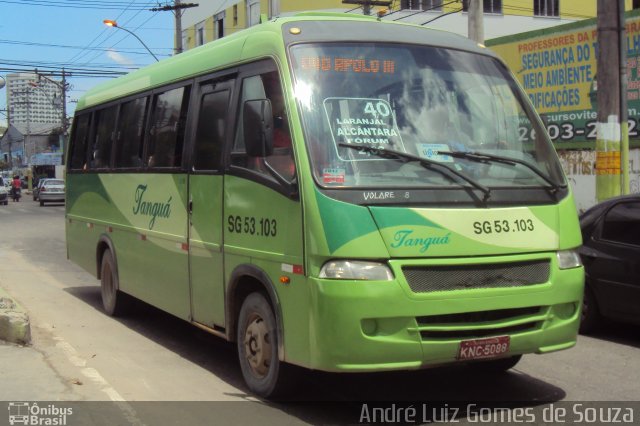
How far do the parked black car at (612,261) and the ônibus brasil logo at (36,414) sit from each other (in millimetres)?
5335

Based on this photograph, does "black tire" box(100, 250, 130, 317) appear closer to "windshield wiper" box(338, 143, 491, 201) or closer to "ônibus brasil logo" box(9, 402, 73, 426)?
"ônibus brasil logo" box(9, 402, 73, 426)

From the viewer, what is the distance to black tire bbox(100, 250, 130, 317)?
375 inches

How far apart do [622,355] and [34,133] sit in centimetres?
10050

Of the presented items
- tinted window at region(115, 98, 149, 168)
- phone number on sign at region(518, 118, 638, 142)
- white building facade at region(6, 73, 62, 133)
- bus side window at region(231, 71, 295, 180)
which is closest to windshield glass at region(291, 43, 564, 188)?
bus side window at region(231, 71, 295, 180)

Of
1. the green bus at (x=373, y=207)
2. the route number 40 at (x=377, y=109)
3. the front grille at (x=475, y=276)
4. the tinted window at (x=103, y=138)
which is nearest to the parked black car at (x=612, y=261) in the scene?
the green bus at (x=373, y=207)

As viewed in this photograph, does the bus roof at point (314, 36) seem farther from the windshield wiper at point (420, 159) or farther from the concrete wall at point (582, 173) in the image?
the concrete wall at point (582, 173)

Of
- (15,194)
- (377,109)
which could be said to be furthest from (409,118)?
(15,194)

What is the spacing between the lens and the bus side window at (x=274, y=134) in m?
5.44

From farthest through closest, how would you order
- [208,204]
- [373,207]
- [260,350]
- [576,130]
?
[576,130] → [208,204] → [260,350] → [373,207]

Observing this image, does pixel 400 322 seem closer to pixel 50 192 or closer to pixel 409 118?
pixel 409 118

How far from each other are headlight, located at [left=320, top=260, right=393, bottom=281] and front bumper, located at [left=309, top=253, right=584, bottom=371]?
38 mm

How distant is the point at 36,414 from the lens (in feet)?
17.7

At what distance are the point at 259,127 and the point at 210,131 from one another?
1.49 meters

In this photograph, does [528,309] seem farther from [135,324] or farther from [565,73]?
[565,73]
